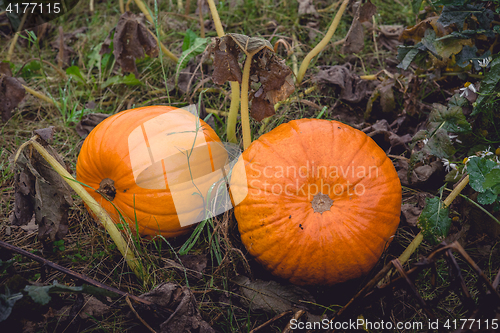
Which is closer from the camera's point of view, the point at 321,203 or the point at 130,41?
the point at 321,203

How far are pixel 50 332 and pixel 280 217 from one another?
131 cm

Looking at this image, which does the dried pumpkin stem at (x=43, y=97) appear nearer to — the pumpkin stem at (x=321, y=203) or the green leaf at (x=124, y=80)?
the green leaf at (x=124, y=80)

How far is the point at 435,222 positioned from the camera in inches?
69.4

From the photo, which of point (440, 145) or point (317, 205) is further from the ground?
point (440, 145)

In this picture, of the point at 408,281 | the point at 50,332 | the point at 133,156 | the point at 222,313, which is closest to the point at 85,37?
the point at 133,156

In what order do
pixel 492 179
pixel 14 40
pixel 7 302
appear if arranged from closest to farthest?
pixel 7 302 → pixel 492 179 → pixel 14 40

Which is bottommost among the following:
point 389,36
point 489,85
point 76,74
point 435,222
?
point 435,222

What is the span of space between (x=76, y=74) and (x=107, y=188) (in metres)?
1.61

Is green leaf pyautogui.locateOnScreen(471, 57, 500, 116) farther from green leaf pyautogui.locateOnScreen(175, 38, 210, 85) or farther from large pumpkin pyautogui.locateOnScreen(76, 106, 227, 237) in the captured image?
green leaf pyautogui.locateOnScreen(175, 38, 210, 85)

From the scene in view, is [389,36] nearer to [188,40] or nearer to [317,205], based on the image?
[188,40]

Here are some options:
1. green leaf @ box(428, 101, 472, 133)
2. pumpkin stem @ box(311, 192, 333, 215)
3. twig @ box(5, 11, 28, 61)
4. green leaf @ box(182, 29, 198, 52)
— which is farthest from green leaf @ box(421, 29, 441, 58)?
twig @ box(5, 11, 28, 61)

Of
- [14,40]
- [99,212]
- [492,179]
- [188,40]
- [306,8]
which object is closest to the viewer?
[492,179]

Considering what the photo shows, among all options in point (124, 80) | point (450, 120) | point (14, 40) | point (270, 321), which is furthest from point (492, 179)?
point (14, 40)

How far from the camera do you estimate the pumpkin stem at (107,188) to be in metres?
2.04
